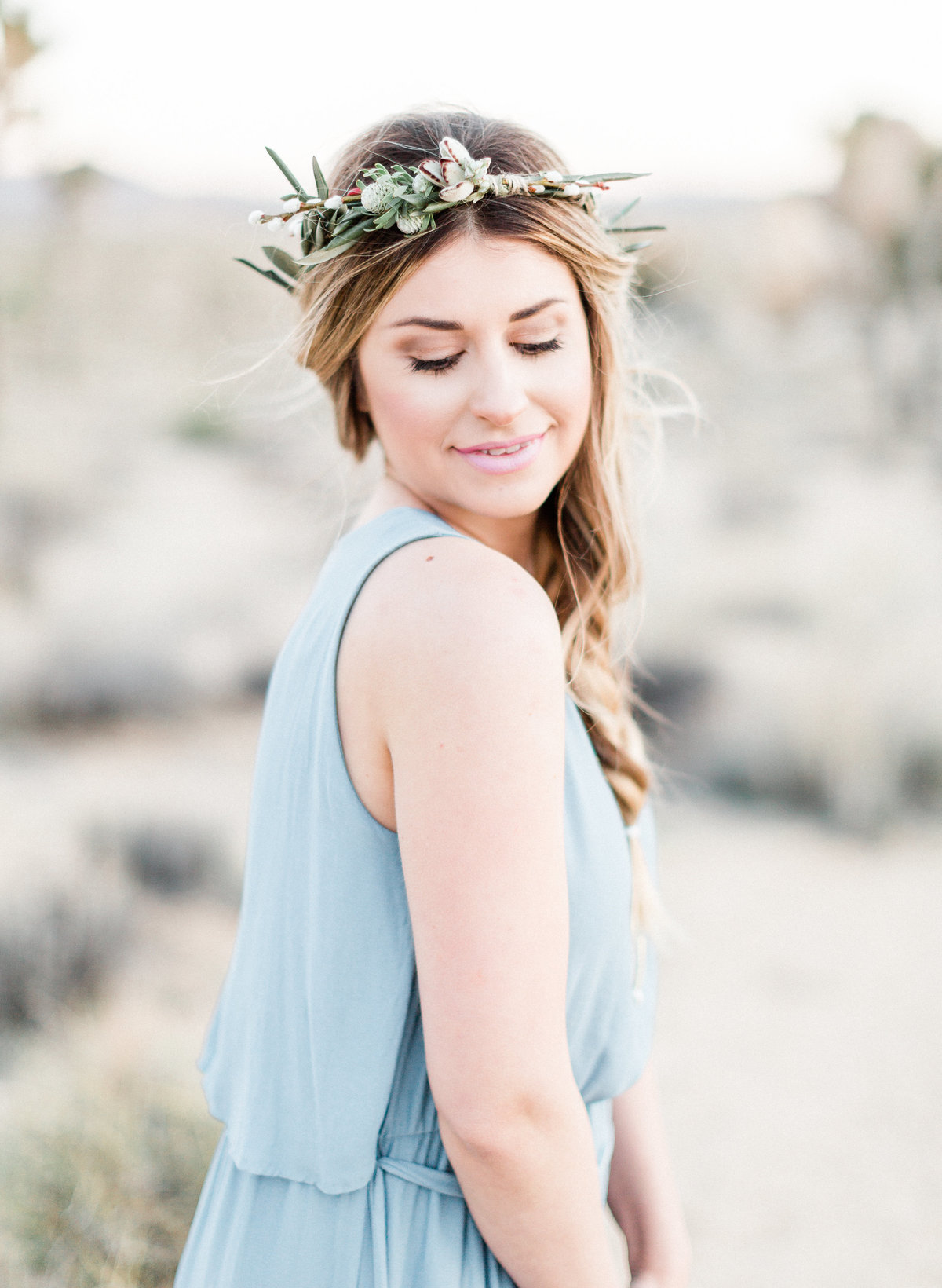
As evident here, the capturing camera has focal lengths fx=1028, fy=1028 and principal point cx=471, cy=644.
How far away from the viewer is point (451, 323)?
1.23 meters

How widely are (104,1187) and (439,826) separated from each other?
2.23 meters

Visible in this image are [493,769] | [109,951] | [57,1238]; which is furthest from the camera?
[109,951]

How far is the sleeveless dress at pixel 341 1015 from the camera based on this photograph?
1.11 metres

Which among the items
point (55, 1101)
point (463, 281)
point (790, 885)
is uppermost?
point (463, 281)

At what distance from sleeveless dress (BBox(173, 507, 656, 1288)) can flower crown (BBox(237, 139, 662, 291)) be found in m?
0.38

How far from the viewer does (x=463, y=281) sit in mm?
1233

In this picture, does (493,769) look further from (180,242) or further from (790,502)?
(180,242)

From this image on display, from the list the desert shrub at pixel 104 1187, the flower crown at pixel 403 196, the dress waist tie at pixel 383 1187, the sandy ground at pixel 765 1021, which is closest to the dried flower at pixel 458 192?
the flower crown at pixel 403 196

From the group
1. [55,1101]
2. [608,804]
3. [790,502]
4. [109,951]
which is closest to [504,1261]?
[608,804]

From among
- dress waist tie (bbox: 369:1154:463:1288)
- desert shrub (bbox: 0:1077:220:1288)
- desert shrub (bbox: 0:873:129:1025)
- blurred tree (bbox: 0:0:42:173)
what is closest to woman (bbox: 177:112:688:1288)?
dress waist tie (bbox: 369:1154:463:1288)

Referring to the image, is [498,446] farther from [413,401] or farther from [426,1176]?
[426,1176]

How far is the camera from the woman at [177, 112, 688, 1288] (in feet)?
3.23

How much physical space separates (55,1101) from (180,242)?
1009 inches

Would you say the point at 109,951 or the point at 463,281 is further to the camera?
the point at 109,951
